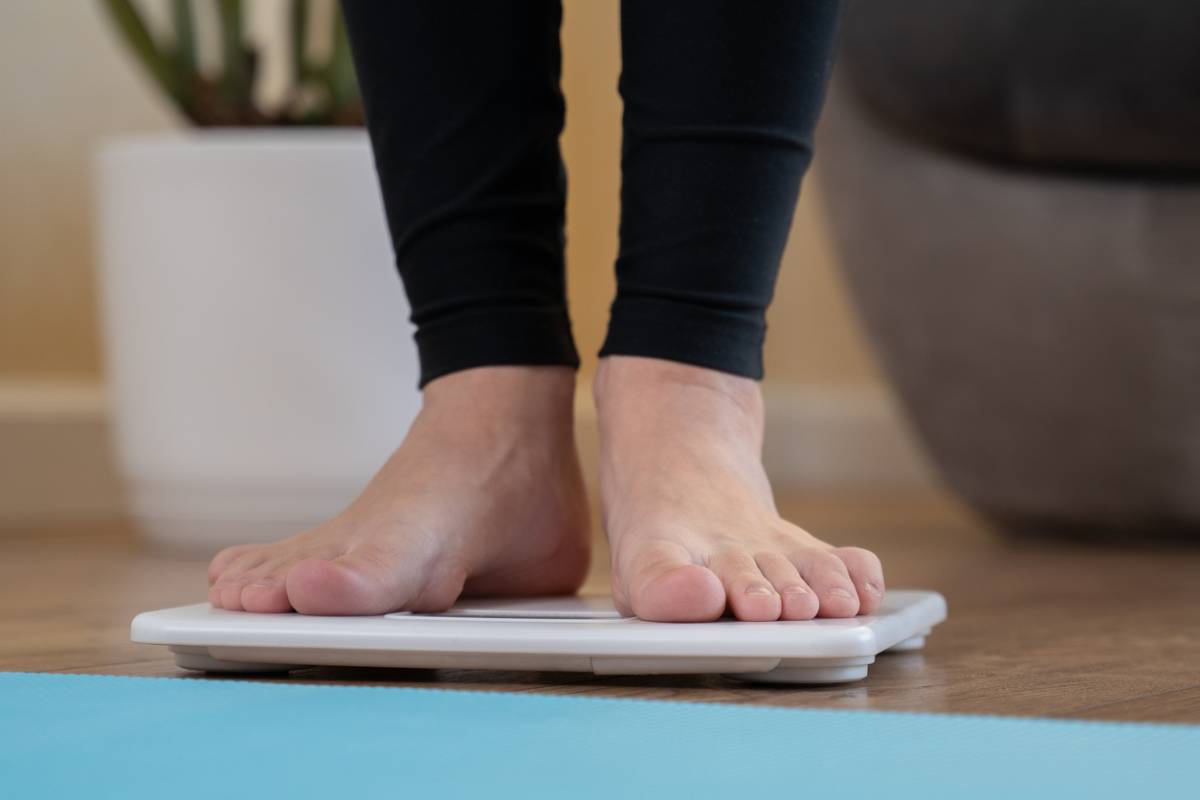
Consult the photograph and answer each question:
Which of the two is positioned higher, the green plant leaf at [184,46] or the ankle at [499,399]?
the green plant leaf at [184,46]

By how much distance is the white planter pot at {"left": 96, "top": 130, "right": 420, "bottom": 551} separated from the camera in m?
1.38

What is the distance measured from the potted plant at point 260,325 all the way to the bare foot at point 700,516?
0.62 metres

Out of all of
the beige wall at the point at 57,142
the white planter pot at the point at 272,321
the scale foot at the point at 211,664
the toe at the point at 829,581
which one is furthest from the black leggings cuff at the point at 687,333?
the beige wall at the point at 57,142

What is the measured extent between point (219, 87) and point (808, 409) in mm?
1200

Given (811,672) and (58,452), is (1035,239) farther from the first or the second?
(58,452)

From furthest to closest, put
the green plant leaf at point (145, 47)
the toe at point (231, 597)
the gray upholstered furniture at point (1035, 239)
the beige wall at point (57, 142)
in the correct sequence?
the beige wall at point (57, 142) → the green plant leaf at point (145, 47) → the gray upholstered furniture at point (1035, 239) → the toe at point (231, 597)

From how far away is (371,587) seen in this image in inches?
26.6

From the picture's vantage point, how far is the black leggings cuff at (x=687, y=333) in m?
0.75

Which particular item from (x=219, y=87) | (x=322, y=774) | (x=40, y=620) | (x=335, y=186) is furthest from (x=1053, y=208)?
(x=322, y=774)

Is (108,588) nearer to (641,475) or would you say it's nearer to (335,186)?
(335,186)

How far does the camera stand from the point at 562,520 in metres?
0.81

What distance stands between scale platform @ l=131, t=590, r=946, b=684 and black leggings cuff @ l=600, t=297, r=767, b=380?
0.15 m

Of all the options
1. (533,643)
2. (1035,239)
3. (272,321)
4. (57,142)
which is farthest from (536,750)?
(57,142)

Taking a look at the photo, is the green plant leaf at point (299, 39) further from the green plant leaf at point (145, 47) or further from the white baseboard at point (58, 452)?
the white baseboard at point (58, 452)
